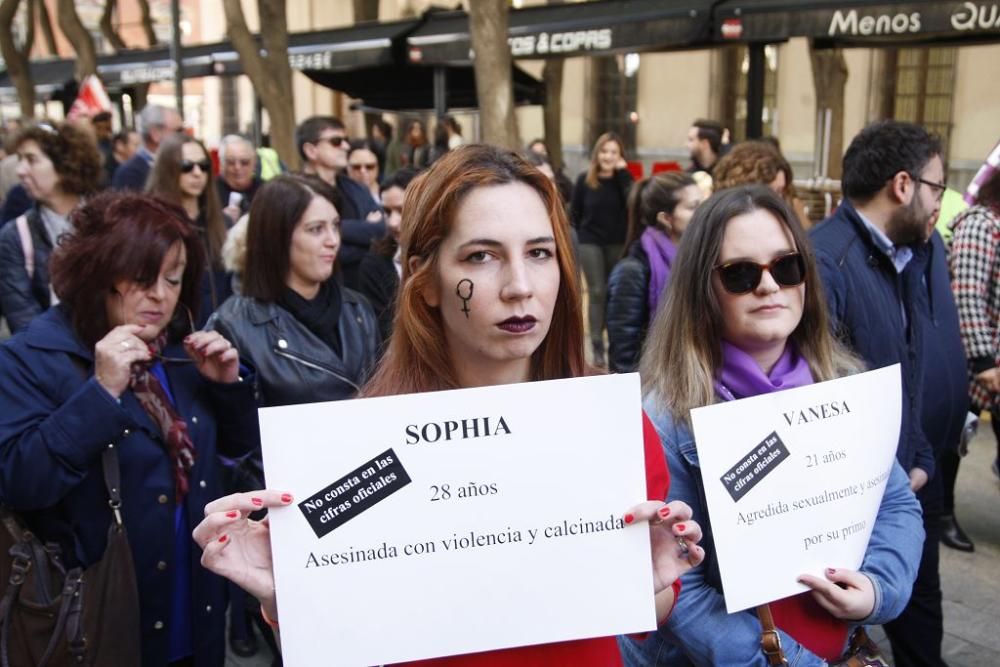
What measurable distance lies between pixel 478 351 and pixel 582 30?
953 cm

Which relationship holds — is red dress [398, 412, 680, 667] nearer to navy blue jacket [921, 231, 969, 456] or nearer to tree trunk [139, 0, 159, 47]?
navy blue jacket [921, 231, 969, 456]

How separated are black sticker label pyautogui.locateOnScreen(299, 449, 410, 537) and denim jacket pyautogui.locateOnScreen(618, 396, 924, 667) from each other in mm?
728

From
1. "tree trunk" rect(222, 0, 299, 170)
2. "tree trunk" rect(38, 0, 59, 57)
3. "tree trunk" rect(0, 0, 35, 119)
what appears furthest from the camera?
"tree trunk" rect(38, 0, 59, 57)

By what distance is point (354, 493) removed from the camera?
1.62 metres

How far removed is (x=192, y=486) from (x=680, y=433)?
1.38 meters

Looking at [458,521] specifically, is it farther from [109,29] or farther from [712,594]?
[109,29]

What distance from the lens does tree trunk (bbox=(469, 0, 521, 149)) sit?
941 centimetres

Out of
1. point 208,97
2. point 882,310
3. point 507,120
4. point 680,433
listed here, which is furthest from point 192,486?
point 208,97

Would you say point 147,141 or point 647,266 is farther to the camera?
point 147,141

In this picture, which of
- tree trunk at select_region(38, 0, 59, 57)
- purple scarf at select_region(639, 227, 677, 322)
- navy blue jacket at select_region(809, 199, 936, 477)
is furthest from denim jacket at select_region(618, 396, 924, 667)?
tree trunk at select_region(38, 0, 59, 57)

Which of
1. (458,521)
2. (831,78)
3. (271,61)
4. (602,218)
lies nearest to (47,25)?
(271,61)

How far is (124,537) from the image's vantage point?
8.38ft

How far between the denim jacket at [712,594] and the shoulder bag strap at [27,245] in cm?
371

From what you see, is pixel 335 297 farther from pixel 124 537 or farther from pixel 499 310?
pixel 499 310
